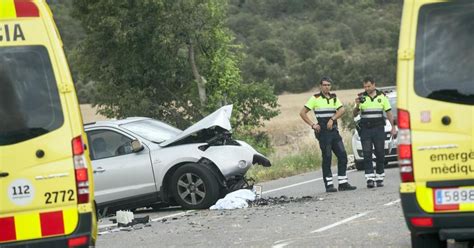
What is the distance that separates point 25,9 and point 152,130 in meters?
7.76

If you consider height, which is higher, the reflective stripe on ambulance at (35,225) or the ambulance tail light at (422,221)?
the reflective stripe on ambulance at (35,225)

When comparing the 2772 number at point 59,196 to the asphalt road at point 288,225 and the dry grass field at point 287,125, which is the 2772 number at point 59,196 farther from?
the dry grass field at point 287,125

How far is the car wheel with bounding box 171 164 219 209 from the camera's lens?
14430mm

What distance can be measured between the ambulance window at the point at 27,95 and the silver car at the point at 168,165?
672 cm

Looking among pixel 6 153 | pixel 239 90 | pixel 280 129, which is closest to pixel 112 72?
pixel 239 90

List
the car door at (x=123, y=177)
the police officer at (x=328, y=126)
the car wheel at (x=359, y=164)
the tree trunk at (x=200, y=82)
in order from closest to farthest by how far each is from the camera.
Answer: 1. the car door at (x=123, y=177)
2. the police officer at (x=328, y=126)
3. the car wheel at (x=359, y=164)
4. the tree trunk at (x=200, y=82)

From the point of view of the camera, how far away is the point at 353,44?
105 meters

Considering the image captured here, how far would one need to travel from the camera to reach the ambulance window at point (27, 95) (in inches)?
304

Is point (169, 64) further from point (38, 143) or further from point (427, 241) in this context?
point (427, 241)

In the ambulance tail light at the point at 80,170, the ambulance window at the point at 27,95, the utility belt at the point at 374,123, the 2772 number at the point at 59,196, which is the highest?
the ambulance window at the point at 27,95

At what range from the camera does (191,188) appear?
47.6ft

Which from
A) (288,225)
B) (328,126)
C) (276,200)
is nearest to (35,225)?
(288,225)

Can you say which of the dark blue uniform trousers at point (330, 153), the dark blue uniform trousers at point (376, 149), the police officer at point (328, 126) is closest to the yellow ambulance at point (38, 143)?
the police officer at point (328, 126)

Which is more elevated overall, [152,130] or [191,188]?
[152,130]
